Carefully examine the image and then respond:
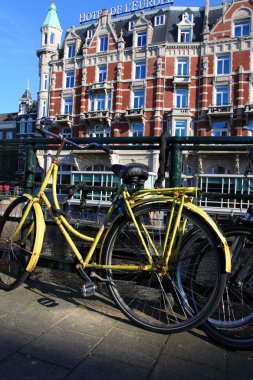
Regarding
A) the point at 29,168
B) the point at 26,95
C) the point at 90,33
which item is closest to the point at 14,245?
the point at 29,168

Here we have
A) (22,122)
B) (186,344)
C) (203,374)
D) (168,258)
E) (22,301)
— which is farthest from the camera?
(22,122)

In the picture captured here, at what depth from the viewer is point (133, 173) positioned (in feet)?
8.46

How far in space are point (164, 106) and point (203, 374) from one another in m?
32.7

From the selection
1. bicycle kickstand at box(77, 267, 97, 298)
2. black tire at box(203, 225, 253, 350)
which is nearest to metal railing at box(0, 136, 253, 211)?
black tire at box(203, 225, 253, 350)

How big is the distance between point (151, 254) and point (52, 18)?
45633mm

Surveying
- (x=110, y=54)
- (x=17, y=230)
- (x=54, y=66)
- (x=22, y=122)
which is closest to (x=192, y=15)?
(x=110, y=54)

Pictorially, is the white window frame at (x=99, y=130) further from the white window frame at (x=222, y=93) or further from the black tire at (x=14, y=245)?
the black tire at (x=14, y=245)

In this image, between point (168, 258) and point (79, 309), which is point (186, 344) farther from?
point (79, 309)

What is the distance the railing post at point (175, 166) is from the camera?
10.3 feet

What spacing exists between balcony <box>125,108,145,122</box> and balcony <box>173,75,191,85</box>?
433 centimetres

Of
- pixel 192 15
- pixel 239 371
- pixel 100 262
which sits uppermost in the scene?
pixel 192 15

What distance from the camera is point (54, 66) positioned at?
38.0 metres

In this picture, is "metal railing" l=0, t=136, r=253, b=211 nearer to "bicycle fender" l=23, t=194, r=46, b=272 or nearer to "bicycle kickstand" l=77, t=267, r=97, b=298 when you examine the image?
"bicycle fender" l=23, t=194, r=46, b=272

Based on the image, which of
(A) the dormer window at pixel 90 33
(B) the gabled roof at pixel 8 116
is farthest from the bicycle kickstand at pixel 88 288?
(B) the gabled roof at pixel 8 116
